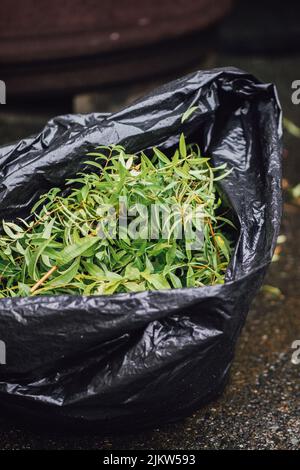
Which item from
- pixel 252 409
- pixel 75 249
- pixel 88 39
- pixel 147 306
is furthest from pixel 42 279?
pixel 88 39

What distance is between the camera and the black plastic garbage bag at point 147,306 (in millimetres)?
1588

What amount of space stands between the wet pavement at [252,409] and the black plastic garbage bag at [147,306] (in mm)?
64

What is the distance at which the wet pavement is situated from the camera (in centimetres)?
182

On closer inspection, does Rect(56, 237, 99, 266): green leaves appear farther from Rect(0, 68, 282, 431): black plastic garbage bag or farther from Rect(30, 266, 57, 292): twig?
Rect(0, 68, 282, 431): black plastic garbage bag

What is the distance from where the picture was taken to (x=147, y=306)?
1.57 metres

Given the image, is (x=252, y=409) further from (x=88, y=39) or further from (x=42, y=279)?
(x=88, y=39)

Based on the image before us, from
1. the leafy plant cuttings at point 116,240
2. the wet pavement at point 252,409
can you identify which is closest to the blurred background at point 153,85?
the wet pavement at point 252,409

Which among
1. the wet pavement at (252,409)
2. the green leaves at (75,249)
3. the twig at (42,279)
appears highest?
the green leaves at (75,249)

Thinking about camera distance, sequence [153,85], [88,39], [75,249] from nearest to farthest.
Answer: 1. [75,249]
2. [88,39]
3. [153,85]

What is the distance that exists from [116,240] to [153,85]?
214cm

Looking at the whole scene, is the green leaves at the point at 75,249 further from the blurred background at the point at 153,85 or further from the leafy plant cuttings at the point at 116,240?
the blurred background at the point at 153,85

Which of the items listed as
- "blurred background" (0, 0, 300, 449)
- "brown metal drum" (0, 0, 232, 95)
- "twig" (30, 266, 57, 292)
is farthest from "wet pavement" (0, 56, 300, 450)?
"brown metal drum" (0, 0, 232, 95)

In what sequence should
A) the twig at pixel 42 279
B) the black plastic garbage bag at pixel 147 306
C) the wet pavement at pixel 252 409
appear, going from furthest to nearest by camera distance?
the wet pavement at pixel 252 409, the twig at pixel 42 279, the black plastic garbage bag at pixel 147 306

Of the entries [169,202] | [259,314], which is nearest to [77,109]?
[259,314]
